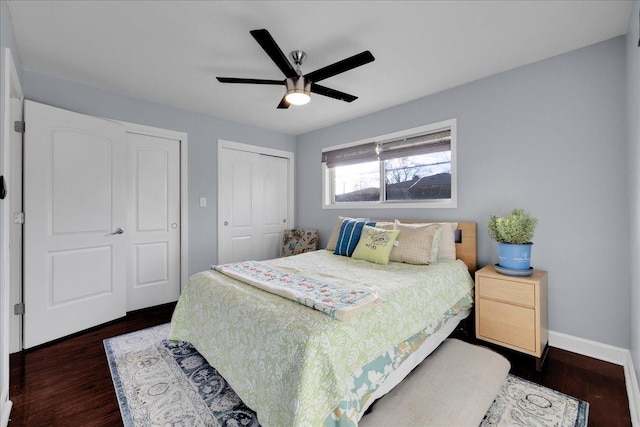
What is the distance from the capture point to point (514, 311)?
2146 mm

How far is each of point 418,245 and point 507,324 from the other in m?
0.87

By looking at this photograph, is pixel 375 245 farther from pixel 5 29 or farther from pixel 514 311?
pixel 5 29

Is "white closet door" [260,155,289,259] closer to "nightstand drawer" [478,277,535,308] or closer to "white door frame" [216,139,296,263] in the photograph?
"white door frame" [216,139,296,263]

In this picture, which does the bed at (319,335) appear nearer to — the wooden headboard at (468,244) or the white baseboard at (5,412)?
the wooden headboard at (468,244)

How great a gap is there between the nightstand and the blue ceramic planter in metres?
0.09

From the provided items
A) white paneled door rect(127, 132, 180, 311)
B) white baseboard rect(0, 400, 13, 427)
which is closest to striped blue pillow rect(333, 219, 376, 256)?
white paneled door rect(127, 132, 180, 311)

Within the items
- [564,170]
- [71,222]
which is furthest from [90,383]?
[564,170]

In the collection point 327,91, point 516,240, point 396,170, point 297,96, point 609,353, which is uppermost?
point 327,91

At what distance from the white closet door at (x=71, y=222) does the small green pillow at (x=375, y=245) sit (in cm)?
248

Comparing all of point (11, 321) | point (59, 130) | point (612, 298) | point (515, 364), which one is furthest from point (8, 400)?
point (612, 298)

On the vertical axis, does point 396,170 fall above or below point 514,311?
above

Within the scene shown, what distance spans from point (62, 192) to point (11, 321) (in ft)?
3.61

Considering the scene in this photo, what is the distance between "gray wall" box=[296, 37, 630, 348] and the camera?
2.10m

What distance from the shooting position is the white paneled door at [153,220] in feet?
10.5
